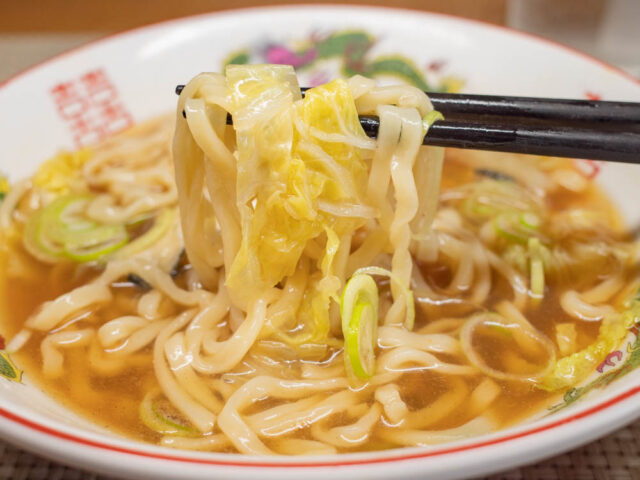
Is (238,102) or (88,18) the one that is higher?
(238,102)

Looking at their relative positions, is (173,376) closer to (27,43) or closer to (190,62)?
(190,62)

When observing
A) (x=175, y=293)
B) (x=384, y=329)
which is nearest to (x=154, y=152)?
(x=175, y=293)

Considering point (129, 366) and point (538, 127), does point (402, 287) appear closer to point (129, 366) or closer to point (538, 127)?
point (538, 127)

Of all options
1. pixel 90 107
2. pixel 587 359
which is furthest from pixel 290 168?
pixel 90 107

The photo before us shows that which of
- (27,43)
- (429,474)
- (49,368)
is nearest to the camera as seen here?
(429,474)

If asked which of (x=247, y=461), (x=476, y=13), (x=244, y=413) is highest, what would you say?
(x=247, y=461)

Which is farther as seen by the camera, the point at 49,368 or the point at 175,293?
the point at 175,293

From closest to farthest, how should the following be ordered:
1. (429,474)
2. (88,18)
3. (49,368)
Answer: (429,474), (49,368), (88,18)
